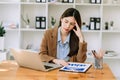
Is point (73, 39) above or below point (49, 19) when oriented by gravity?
below

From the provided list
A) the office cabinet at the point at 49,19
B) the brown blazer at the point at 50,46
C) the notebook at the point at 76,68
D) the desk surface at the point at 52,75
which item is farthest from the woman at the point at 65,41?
the office cabinet at the point at 49,19

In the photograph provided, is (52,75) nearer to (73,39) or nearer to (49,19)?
(73,39)

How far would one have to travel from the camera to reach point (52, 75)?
6.11 ft

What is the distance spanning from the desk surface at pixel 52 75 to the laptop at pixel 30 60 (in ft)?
0.16

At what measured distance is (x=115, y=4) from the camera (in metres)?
4.41

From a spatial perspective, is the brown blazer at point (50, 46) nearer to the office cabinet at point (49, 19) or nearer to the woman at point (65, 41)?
the woman at point (65, 41)

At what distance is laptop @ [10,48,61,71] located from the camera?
6.40 feet

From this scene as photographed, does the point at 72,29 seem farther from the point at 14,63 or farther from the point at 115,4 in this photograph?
the point at 115,4

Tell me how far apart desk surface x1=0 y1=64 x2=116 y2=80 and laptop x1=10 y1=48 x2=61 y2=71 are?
1.9 inches

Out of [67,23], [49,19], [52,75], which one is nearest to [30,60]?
[52,75]

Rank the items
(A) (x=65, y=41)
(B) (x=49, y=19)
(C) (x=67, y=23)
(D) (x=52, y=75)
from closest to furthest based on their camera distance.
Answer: (D) (x=52, y=75), (C) (x=67, y=23), (A) (x=65, y=41), (B) (x=49, y=19)

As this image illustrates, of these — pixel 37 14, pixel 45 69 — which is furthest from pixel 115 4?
pixel 45 69

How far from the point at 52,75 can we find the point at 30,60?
254mm

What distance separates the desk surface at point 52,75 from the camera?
70.6 inches
